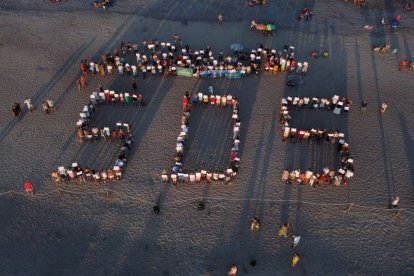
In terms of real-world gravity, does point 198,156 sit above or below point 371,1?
below

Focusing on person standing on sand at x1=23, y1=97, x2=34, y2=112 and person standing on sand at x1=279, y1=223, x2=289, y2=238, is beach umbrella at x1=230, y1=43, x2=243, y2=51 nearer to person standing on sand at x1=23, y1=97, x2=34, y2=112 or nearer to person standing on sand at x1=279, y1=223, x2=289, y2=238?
person standing on sand at x1=23, y1=97, x2=34, y2=112

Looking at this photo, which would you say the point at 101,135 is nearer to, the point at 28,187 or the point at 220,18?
the point at 28,187

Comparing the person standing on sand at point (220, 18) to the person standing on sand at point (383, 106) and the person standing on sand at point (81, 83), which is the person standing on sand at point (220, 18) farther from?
the person standing on sand at point (383, 106)

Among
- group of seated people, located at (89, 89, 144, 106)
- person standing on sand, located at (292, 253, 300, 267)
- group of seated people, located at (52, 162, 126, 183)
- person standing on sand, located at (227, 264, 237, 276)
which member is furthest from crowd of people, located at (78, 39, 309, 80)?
person standing on sand, located at (227, 264, 237, 276)

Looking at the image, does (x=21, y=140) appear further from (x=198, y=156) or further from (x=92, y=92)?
(x=198, y=156)

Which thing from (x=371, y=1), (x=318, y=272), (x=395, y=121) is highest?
(x=371, y=1)

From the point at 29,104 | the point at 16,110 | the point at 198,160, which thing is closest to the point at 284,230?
the point at 198,160

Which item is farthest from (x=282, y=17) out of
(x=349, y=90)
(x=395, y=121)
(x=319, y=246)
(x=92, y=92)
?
(x=319, y=246)
